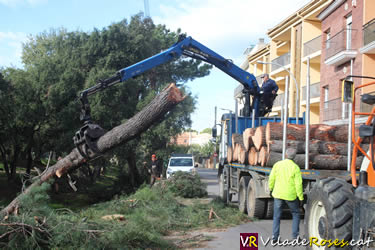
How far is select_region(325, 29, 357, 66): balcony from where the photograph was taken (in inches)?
976

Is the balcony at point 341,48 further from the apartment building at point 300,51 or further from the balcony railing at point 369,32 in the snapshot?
the apartment building at point 300,51

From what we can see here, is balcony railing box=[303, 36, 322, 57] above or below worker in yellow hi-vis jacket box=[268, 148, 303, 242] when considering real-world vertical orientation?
above

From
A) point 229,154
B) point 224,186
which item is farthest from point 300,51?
point 229,154

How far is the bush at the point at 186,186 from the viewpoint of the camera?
54.1 ft

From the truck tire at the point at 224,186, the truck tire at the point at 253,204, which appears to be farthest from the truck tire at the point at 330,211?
the truck tire at the point at 224,186

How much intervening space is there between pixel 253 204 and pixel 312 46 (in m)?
25.3

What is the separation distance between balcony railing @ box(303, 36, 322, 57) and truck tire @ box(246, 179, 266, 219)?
946 inches

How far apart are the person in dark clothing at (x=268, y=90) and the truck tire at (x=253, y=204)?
11.5 ft

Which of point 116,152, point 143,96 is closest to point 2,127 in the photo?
point 116,152

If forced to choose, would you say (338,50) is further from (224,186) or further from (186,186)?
(186,186)

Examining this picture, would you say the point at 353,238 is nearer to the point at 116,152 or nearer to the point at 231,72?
the point at 231,72

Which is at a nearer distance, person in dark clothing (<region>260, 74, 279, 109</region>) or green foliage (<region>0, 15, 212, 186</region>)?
person in dark clothing (<region>260, 74, 279, 109</region>)

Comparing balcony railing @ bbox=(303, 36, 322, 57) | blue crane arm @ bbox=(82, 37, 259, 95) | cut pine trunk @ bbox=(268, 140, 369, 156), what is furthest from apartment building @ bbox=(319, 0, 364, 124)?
cut pine trunk @ bbox=(268, 140, 369, 156)

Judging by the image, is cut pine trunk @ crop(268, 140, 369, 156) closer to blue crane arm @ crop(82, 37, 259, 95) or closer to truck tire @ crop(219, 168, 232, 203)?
blue crane arm @ crop(82, 37, 259, 95)
